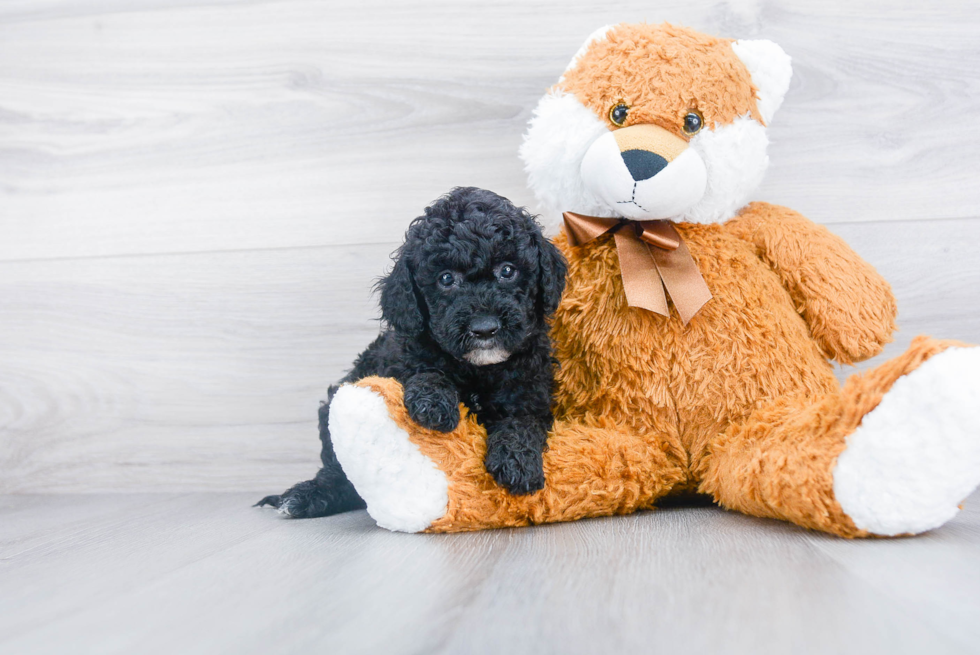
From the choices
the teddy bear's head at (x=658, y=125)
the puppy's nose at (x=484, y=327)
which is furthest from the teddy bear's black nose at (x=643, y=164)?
the puppy's nose at (x=484, y=327)

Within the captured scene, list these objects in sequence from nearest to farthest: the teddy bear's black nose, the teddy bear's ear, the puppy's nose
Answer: the puppy's nose < the teddy bear's black nose < the teddy bear's ear

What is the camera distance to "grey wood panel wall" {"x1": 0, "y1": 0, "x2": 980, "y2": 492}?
4.42 ft

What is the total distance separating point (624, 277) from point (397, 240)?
0.57 meters

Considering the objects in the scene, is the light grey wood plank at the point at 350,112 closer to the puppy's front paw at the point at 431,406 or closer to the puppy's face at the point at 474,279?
the puppy's face at the point at 474,279

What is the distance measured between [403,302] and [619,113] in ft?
1.38

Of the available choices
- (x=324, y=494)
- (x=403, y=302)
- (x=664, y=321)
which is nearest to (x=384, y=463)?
(x=403, y=302)

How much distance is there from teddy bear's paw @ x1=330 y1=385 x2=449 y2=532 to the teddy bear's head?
0.45 metres

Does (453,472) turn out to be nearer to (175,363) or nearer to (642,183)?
(642,183)

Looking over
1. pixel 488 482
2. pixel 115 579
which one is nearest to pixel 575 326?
pixel 488 482

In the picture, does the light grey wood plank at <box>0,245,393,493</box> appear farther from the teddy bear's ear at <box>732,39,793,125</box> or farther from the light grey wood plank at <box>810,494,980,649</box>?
the light grey wood plank at <box>810,494,980,649</box>

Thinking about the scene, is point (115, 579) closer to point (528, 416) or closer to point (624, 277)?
point (528, 416)

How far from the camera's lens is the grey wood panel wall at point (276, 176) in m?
1.35

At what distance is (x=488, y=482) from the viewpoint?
94cm

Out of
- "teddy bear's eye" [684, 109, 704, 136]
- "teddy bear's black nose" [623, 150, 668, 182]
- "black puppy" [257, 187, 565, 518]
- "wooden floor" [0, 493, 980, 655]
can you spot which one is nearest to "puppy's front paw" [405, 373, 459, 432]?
"black puppy" [257, 187, 565, 518]
